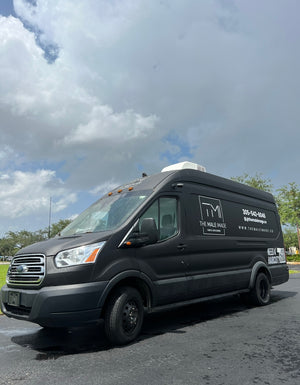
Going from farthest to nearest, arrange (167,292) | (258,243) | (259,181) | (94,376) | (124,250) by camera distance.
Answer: (259,181)
(258,243)
(167,292)
(124,250)
(94,376)

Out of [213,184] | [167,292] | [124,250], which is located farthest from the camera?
[213,184]

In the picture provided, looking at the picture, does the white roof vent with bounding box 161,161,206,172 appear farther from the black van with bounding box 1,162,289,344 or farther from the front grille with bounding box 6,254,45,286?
the front grille with bounding box 6,254,45,286

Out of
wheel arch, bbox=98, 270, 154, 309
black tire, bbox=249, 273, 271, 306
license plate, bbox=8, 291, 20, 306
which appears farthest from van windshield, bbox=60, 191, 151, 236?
black tire, bbox=249, 273, 271, 306

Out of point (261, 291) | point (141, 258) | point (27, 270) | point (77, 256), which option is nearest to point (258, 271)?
point (261, 291)

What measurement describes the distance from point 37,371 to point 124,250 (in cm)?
171

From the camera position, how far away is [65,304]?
397 cm

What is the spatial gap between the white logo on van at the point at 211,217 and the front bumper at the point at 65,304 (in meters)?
2.51

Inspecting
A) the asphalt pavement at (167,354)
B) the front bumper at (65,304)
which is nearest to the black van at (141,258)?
the front bumper at (65,304)

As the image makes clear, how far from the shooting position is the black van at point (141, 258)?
4.09 meters

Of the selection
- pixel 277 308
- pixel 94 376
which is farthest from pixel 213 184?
pixel 94 376

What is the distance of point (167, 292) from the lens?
498 cm

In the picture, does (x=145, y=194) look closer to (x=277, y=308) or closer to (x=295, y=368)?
(x=295, y=368)

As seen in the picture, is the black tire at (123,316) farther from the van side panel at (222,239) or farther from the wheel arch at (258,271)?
the wheel arch at (258,271)

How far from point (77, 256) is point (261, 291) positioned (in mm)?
4974
